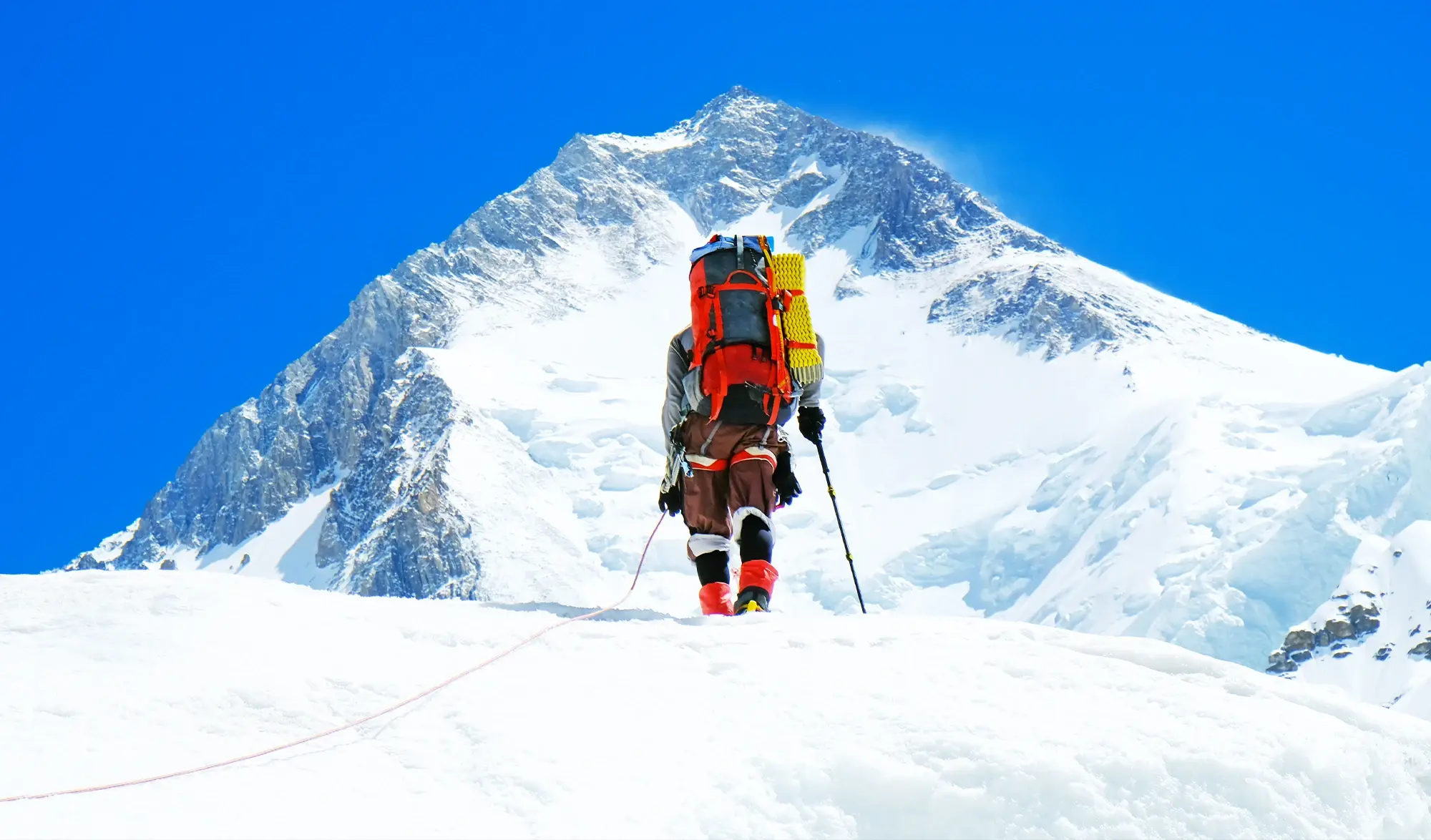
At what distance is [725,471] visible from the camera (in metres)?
7.66

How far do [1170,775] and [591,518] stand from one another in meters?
124

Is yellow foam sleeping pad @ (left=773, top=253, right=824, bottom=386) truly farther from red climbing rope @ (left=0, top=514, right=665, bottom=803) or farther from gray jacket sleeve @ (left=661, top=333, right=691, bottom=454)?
red climbing rope @ (left=0, top=514, right=665, bottom=803)

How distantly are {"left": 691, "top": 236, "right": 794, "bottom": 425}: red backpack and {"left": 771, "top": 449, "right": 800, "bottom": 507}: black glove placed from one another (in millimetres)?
280

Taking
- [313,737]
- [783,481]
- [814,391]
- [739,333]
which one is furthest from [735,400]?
[313,737]

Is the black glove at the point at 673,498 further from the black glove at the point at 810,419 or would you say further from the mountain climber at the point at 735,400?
the black glove at the point at 810,419

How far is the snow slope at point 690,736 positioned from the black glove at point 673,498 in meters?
2.95

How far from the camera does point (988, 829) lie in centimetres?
354

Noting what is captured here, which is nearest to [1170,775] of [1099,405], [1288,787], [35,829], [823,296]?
[1288,787]

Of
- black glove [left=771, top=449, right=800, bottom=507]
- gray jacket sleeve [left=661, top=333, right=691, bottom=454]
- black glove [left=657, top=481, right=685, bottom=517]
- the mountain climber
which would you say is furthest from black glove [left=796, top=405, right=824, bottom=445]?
black glove [left=657, top=481, right=685, bottom=517]

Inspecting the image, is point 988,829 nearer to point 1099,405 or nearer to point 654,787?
point 654,787

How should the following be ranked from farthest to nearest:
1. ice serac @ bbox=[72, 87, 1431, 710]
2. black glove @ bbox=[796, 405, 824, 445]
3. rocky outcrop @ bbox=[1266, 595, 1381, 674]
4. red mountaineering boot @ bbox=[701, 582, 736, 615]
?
1. ice serac @ bbox=[72, 87, 1431, 710]
2. rocky outcrop @ bbox=[1266, 595, 1381, 674]
3. black glove @ bbox=[796, 405, 824, 445]
4. red mountaineering boot @ bbox=[701, 582, 736, 615]

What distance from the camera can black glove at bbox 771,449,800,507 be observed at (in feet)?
25.2

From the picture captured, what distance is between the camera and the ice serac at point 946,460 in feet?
306

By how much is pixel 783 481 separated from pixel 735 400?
604 millimetres
